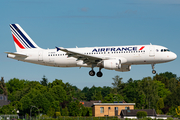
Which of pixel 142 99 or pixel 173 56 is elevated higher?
pixel 173 56

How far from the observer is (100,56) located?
52.4 metres

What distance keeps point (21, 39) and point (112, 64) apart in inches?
842

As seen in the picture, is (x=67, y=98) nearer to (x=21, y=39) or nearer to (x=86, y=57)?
(x=21, y=39)

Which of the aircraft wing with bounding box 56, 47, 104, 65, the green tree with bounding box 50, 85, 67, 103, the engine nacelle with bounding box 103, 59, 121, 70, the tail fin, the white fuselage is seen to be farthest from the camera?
the green tree with bounding box 50, 85, 67, 103

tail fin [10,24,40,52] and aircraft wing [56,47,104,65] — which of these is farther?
tail fin [10,24,40,52]

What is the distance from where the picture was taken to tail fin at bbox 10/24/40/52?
60.2 m

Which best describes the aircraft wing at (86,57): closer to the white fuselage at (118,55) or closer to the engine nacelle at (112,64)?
the white fuselage at (118,55)

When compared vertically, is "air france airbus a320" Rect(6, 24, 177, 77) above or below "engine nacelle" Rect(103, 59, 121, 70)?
above

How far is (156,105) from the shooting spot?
138375 millimetres

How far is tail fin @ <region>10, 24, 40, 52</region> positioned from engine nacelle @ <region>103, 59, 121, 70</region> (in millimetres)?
15873

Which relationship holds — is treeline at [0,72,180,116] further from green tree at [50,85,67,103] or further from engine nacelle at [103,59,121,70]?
engine nacelle at [103,59,121,70]

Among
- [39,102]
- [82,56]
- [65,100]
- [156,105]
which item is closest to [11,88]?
[65,100]

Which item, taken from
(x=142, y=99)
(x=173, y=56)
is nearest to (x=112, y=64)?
(x=173, y=56)

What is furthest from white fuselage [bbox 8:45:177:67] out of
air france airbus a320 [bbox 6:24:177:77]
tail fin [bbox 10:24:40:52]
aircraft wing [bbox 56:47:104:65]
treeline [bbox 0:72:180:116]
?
treeline [bbox 0:72:180:116]
